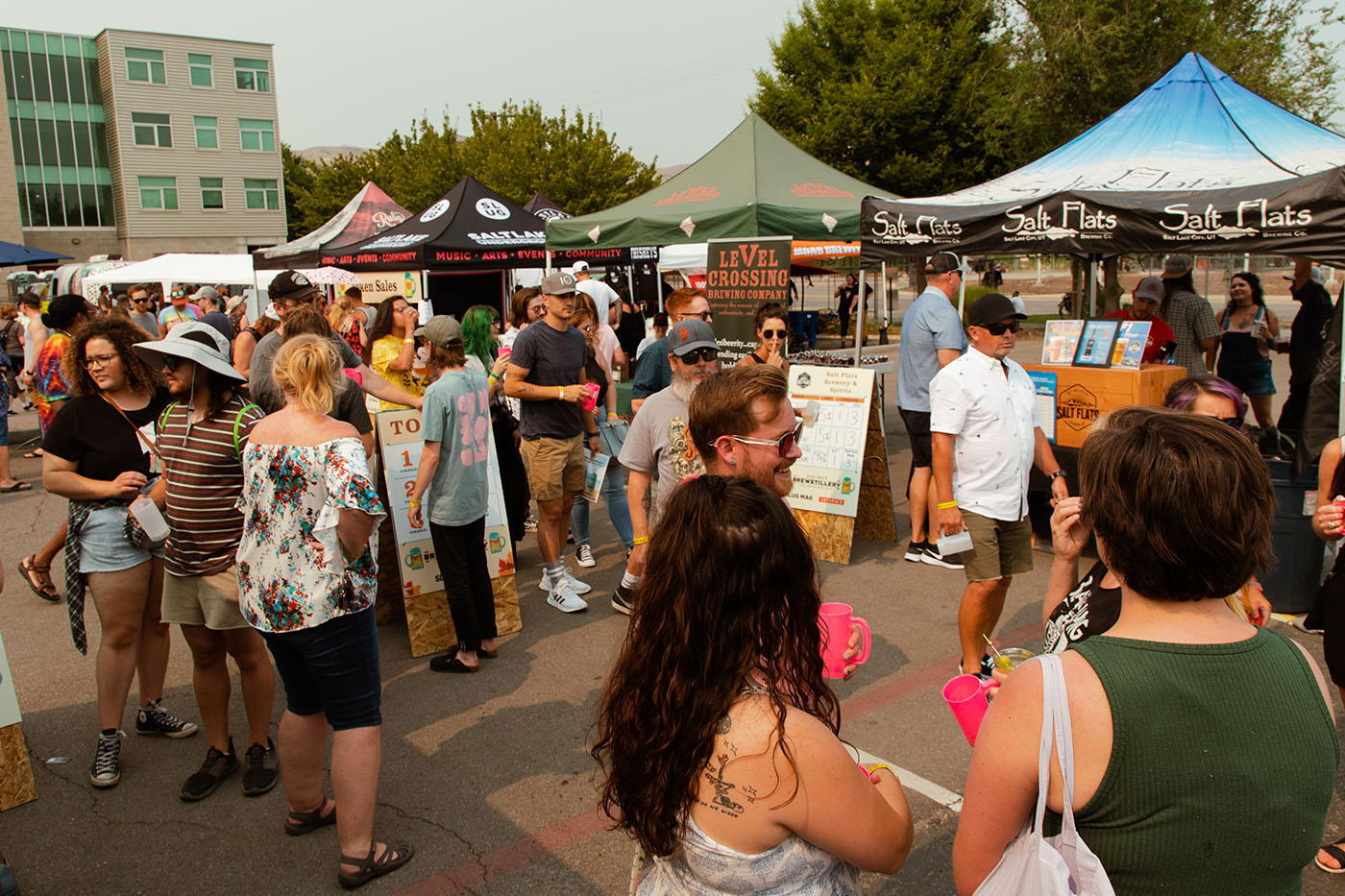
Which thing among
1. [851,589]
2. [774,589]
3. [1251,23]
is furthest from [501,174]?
[774,589]

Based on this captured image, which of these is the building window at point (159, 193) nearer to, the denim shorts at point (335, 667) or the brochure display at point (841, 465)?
the brochure display at point (841, 465)

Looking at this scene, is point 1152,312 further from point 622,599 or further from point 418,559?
point 418,559

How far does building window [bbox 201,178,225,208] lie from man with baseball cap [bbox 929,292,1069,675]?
56.4 meters

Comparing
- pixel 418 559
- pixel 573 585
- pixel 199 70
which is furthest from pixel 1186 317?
pixel 199 70

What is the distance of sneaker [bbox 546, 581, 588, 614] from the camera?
5.75m

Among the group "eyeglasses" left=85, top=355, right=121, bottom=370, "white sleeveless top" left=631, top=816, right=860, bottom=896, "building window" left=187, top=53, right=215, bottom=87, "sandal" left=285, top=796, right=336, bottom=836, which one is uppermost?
"building window" left=187, top=53, right=215, bottom=87

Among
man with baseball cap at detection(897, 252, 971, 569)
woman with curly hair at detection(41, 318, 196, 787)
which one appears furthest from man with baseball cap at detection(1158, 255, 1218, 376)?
woman with curly hair at detection(41, 318, 196, 787)

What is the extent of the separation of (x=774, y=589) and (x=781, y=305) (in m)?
5.89

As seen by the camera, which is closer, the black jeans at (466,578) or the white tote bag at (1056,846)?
the white tote bag at (1056,846)

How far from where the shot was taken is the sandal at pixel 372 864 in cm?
313

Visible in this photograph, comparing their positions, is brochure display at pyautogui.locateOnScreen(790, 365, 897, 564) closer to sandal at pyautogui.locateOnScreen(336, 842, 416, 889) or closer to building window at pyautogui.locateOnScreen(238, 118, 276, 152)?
sandal at pyautogui.locateOnScreen(336, 842, 416, 889)

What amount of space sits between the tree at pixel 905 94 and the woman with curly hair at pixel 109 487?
80.1 feet

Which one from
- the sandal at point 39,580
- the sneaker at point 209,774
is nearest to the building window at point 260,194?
the sandal at point 39,580

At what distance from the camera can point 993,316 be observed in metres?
4.17
